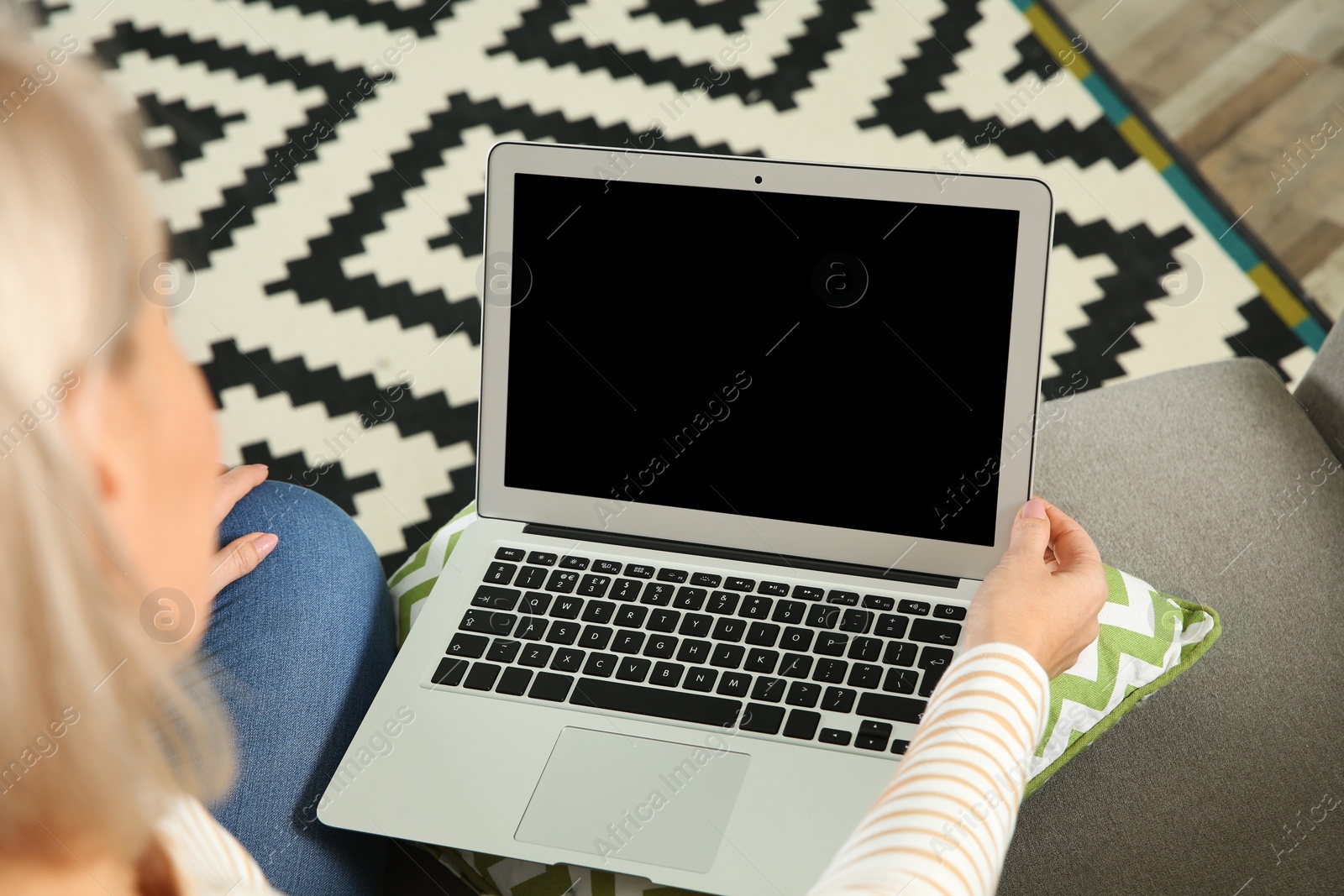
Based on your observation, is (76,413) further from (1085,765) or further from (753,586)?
(1085,765)

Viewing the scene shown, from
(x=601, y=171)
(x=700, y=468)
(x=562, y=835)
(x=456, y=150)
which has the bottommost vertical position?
(x=456, y=150)

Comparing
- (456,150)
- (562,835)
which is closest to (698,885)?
(562,835)

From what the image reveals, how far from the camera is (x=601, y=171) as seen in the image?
0.91 meters

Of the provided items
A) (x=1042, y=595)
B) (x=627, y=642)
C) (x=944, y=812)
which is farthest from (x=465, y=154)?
(x=944, y=812)

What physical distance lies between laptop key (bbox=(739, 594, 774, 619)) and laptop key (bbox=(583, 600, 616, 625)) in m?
0.11

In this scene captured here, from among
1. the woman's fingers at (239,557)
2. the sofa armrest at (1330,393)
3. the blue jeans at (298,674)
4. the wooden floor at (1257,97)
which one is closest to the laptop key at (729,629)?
the blue jeans at (298,674)

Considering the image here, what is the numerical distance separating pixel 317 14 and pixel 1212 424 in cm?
205

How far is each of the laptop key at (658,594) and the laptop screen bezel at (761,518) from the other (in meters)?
0.05

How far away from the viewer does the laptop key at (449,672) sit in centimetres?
90

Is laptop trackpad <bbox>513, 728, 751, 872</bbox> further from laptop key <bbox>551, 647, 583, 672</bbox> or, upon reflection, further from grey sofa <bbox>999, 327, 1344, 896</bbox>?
grey sofa <bbox>999, 327, 1344, 896</bbox>

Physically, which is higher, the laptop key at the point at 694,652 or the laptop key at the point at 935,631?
the laptop key at the point at 935,631

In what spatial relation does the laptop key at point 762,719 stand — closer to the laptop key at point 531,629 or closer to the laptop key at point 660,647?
the laptop key at point 660,647

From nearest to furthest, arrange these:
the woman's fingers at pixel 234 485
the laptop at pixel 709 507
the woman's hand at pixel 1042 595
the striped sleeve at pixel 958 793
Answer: the striped sleeve at pixel 958 793 → the woman's hand at pixel 1042 595 → the laptop at pixel 709 507 → the woman's fingers at pixel 234 485

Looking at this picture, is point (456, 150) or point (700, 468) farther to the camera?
point (456, 150)
